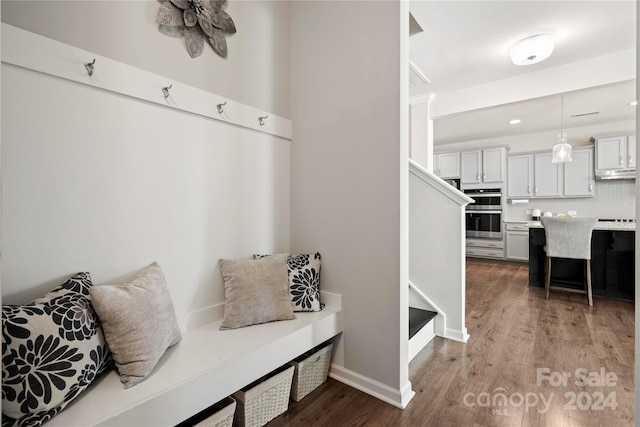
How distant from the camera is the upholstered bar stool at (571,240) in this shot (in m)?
3.32

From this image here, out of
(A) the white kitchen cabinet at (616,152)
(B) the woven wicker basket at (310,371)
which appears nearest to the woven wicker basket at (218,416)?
(B) the woven wicker basket at (310,371)

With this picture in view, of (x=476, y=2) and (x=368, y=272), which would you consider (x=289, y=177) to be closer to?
(x=368, y=272)

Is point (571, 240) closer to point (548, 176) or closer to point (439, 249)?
point (439, 249)

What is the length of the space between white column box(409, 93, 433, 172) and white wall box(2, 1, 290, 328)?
2606 mm

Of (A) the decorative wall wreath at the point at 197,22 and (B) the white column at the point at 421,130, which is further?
(B) the white column at the point at 421,130

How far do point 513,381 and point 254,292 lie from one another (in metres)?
1.67

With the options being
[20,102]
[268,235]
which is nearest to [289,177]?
[268,235]

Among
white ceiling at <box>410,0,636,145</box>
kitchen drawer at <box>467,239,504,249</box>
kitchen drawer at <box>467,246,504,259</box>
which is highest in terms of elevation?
white ceiling at <box>410,0,636,145</box>

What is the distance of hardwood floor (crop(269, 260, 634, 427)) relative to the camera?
1.51 metres

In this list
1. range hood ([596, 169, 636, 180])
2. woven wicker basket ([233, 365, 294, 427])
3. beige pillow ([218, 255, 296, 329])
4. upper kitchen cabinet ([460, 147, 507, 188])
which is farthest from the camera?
upper kitchen cabinet ([460, 147, 507, 188])

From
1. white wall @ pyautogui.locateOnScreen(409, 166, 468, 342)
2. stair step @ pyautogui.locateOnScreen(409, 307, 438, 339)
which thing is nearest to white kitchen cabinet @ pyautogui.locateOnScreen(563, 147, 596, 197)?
white wall @ pyautogui.locateOnScreen(409, 166, 468, 342)

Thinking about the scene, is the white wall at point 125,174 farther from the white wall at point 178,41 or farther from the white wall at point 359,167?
the white wall at point 359,167

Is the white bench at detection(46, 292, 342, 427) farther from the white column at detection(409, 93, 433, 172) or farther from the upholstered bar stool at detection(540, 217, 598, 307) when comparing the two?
the upholstered bar stool at detection(540, 217, 598, 307)

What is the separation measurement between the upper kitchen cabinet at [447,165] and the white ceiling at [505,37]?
234 centimetres
